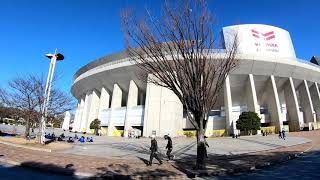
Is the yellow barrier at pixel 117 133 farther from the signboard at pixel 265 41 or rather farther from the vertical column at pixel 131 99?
the signboard at pixel 265 41

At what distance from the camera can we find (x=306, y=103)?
54062 millimetres

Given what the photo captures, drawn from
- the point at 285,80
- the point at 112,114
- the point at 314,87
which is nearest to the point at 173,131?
the point at 112,114

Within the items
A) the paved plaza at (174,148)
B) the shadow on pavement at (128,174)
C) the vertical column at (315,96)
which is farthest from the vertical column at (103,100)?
the shadow on pavement at (128,174)

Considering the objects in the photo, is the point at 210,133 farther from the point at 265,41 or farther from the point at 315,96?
the point at 315,96

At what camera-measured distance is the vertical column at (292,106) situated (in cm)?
4994

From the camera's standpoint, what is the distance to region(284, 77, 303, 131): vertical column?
49.9m

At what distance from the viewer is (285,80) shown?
53000 mm

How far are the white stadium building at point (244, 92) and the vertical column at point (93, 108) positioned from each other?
Result: 152cm

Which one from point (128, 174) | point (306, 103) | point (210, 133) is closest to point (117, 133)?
point (210, 133)

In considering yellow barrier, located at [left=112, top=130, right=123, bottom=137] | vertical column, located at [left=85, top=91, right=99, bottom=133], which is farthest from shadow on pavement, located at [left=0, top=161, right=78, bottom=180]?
vertical column, located at [left=85, top=91, right=99, bottom=133]

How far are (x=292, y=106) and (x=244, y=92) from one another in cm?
891

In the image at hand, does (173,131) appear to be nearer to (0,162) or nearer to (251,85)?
(251,85)

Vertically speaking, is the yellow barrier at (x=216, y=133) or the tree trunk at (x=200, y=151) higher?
the yellow barrier at (x=216, y=133)

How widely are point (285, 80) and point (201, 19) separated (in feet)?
155
